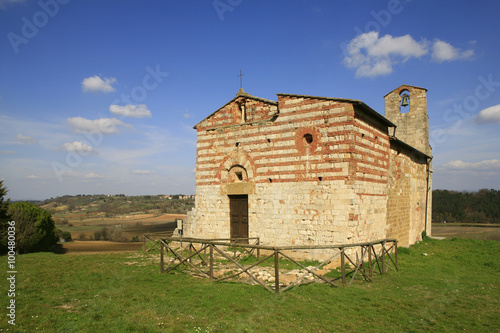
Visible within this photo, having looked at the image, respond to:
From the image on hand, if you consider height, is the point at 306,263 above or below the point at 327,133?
below

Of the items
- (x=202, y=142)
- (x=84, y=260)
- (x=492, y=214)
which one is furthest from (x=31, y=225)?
(x=492, y=214)

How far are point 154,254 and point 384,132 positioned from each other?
12.3m

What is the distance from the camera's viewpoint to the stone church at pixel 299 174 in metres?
11.7

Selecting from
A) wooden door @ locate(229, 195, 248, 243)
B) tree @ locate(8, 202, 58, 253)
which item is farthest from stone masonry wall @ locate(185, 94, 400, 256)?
tree @ locate(8, 202, 58, 253)

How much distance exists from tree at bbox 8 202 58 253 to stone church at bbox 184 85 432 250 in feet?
38.8

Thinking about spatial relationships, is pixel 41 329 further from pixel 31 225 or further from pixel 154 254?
pixel 31 225

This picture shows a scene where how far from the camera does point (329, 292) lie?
7781 millimetres

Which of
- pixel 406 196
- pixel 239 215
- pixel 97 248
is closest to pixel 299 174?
pixel 239 215

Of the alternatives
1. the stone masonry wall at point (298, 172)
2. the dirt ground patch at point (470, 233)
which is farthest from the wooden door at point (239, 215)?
the dirt ground patch at point (470, 233)

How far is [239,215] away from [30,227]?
49.8 feet

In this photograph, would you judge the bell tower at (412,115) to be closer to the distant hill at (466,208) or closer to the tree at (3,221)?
the tree at (3,221)

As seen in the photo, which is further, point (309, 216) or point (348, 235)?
point (309, 216)

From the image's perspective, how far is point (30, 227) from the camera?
20.2 metres

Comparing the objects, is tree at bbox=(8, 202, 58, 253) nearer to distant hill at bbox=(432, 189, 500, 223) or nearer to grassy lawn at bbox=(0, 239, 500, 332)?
grassy lawn at bbox=(0, 239, 500, 332)
